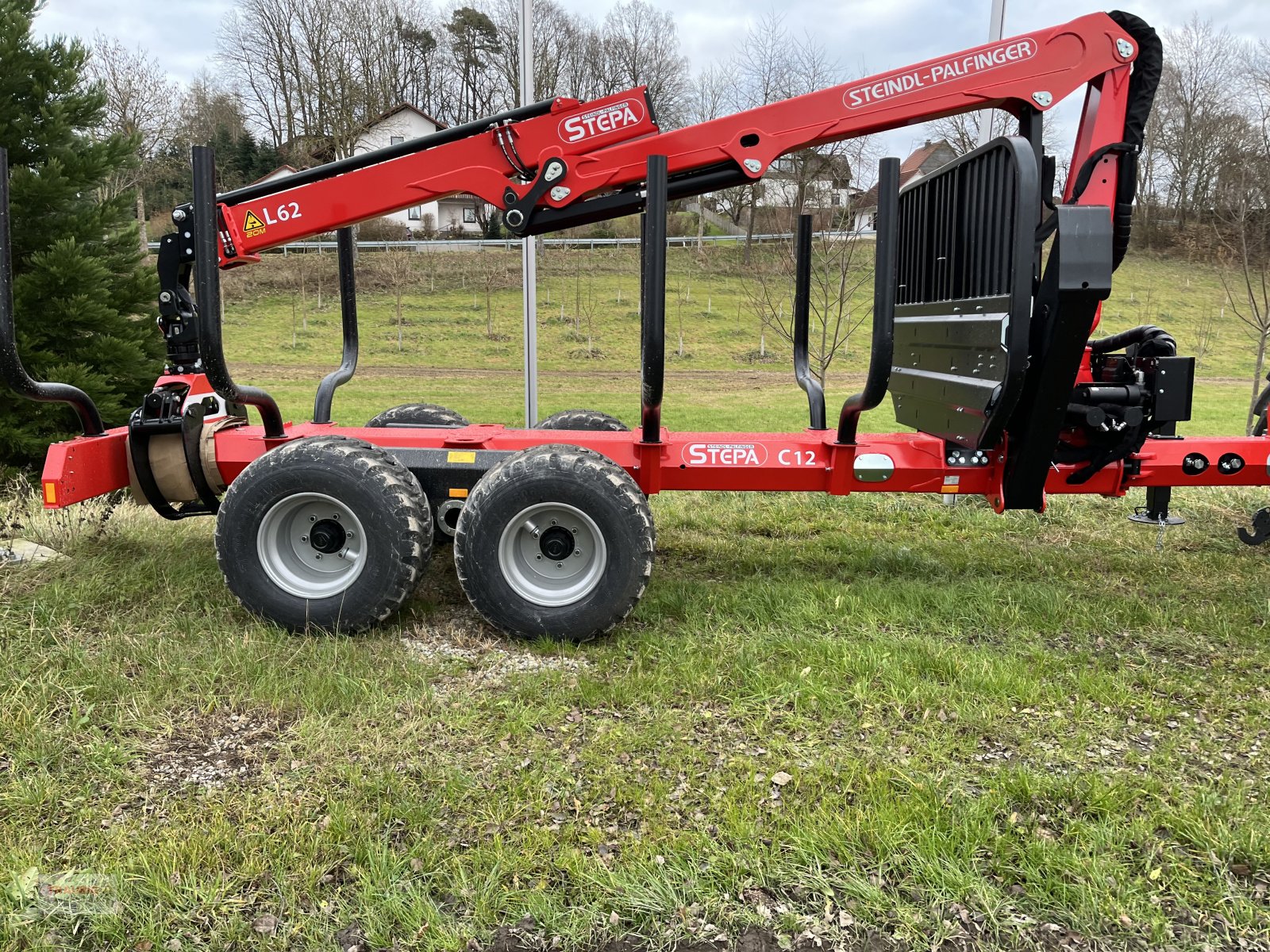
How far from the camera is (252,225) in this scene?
508cm

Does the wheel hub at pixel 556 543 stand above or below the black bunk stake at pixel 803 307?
below

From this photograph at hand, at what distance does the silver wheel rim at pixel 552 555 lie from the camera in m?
4.26

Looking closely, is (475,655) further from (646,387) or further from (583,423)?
(583,423)

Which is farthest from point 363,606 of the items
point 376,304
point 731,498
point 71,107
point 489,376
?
point 376,304

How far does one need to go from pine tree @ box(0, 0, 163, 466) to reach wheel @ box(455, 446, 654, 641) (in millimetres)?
6382

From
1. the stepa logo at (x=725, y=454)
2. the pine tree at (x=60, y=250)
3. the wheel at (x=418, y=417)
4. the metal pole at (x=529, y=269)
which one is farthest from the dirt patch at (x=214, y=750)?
the pine tree at (x=60, y=250)

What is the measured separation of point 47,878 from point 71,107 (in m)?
9.31

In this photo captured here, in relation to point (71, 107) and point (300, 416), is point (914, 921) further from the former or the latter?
point (300, 416)

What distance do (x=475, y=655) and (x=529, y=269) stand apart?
178 inches

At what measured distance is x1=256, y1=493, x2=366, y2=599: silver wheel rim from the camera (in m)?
4.32

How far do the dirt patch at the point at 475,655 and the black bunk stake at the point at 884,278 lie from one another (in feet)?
6.42

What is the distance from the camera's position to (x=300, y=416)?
45.9 ft

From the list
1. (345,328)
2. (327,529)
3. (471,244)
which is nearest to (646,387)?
(327,529)

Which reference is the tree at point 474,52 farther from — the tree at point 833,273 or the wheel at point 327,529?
the wheel at point 327,529
